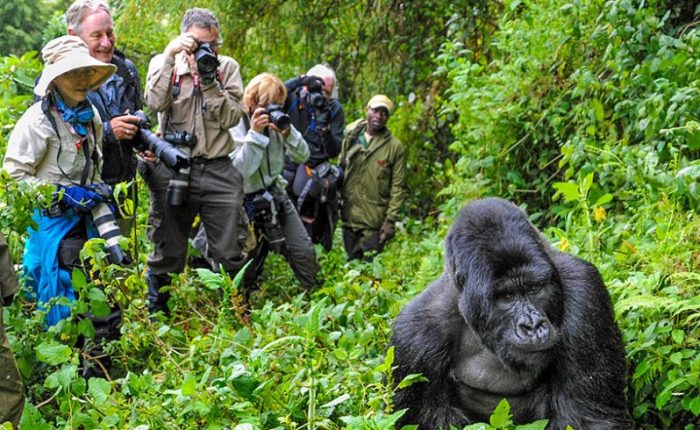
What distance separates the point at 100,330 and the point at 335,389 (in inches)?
64.5

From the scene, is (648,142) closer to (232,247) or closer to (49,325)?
(232,247)

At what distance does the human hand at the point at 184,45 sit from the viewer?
17.4 ft

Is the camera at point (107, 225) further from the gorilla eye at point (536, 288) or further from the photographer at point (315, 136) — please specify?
the photographer at point (315, 136)

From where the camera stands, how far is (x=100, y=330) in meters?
4.38

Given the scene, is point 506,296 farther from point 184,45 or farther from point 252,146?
point 252,146

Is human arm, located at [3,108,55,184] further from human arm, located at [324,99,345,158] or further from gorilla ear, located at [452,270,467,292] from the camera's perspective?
human arm, located at [324,99,345,158]

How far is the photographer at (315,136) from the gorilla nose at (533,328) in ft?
14.0

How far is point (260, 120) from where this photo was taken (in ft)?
19.5

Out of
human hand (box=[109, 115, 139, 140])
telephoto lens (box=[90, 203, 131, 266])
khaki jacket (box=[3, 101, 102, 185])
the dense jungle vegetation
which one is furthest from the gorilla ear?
human hand (box=[109, 115, 139, 140])

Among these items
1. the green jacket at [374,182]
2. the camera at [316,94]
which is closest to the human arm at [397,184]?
the green jacket at [374,182]

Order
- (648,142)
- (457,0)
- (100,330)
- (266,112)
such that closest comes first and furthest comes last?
(100,330) → (648,142) → (266,112) → (457,0)

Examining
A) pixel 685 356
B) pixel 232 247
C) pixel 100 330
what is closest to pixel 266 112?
pixel 232 247

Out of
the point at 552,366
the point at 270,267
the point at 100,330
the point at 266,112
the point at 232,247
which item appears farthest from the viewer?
the point at 270,267

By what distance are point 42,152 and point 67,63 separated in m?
0.41
